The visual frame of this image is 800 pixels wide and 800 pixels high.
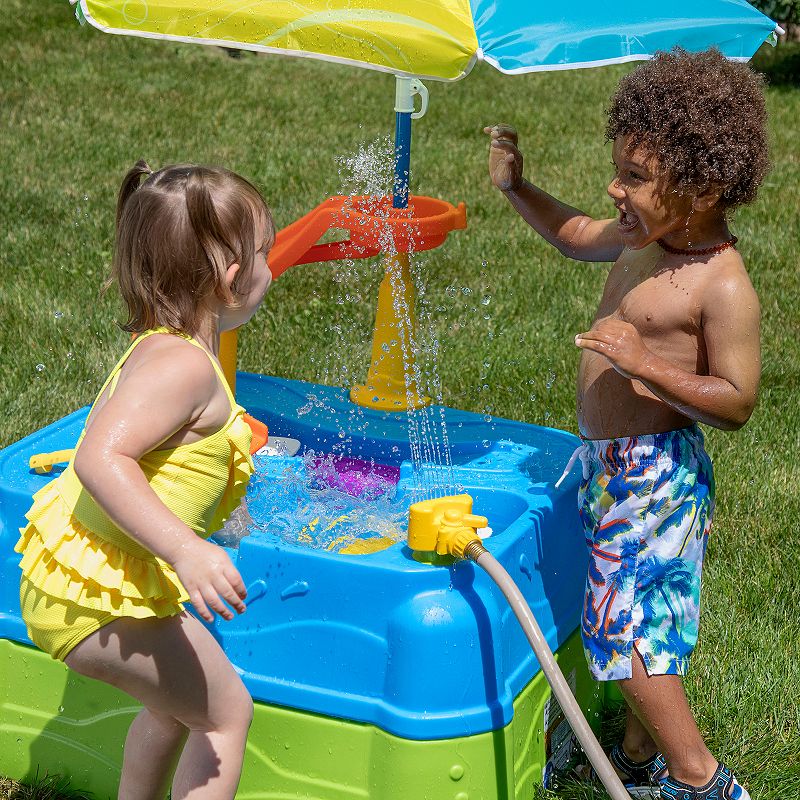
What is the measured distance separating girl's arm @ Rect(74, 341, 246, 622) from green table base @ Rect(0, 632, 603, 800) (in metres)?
0.46

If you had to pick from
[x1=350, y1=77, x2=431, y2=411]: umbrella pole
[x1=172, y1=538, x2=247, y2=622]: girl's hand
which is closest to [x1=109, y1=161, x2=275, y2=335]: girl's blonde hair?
[x1=172, y1=538, x2=247, y2=622]: girl's hand

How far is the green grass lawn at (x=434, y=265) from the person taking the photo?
258 cm

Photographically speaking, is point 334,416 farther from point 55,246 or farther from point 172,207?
point 55,246

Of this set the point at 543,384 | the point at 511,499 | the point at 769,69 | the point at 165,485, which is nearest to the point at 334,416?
the point at 511,499

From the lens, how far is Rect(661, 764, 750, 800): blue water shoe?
1.92 m

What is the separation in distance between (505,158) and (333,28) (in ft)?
1.31

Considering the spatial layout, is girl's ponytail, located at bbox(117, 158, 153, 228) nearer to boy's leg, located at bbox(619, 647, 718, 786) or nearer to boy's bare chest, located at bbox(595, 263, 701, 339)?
boy's bare chest, located at bbox(595, 263, 701, 339)

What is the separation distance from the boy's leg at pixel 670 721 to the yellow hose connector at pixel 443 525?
348 millimetres

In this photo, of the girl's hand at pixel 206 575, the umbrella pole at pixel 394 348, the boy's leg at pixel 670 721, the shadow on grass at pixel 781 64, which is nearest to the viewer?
the girl's hand at pixel 206 575

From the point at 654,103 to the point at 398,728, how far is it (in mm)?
1016

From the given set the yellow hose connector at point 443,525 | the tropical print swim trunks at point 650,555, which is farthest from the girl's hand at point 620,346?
the yellow hose connector at point 443,525

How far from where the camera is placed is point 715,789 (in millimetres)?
1922

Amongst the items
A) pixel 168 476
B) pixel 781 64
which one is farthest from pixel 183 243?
pixel 781 64

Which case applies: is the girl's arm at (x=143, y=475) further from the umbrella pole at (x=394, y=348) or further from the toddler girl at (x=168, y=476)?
the umbrella pole at (x=394, y=348)
